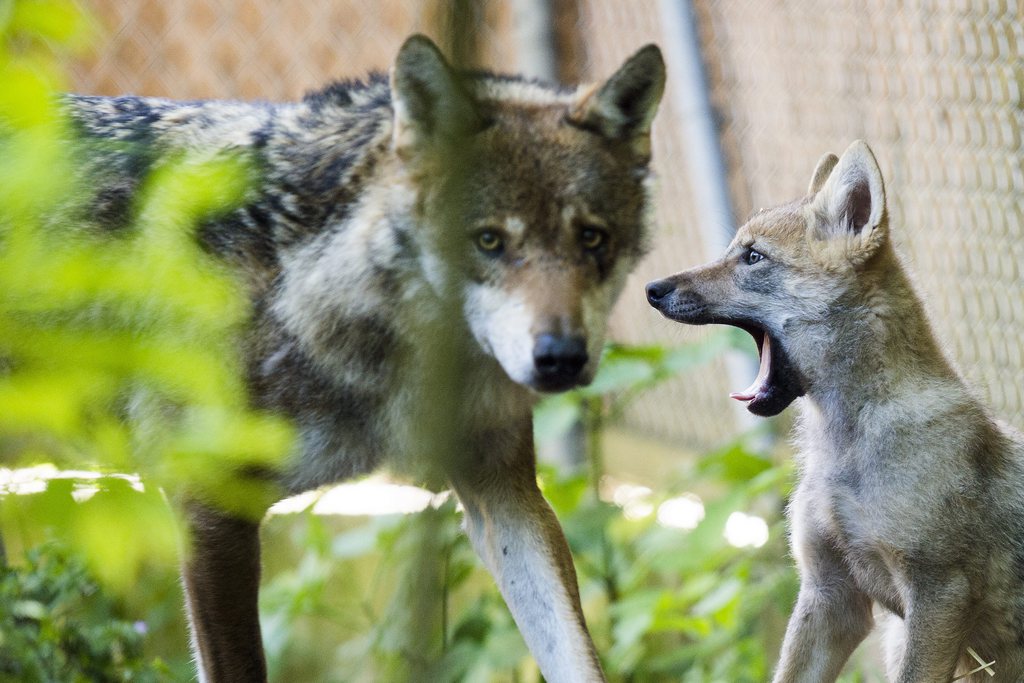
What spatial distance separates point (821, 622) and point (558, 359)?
976 mm

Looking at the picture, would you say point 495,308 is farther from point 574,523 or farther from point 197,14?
point 197,14

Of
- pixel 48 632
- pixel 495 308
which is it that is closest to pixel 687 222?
pixel 495 308

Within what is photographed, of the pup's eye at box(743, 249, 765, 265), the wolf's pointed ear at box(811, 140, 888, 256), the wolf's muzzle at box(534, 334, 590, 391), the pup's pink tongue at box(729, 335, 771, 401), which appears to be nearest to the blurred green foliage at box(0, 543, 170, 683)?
the wolf's muzzle at box(534, 334, 590, 391)

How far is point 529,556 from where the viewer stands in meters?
3.32

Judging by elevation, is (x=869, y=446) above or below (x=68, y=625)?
above

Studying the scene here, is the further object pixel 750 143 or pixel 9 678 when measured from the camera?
pixel 750 143

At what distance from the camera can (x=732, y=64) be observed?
6.41 metres

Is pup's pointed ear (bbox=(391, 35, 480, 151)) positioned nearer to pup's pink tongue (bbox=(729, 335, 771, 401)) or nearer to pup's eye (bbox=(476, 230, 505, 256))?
pup's eye (bbox=(476, 230, 505, 256))

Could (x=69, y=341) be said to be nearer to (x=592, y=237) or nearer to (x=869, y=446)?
(x=592, y=237)

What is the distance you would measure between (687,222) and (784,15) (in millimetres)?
1496

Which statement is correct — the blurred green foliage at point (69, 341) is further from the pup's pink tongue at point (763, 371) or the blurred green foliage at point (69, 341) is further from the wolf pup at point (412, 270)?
the pup's pink tongue at point (763, 371)

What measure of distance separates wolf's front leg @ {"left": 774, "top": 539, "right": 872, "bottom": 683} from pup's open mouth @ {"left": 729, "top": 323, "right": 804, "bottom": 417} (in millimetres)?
377

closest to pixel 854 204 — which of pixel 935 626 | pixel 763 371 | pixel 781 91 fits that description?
pixel 763 371

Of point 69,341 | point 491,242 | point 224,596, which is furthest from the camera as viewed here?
point 224,596
